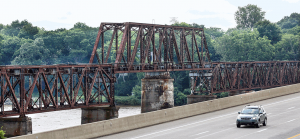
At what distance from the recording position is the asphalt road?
35.1m

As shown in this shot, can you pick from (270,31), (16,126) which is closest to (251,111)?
(16,126)

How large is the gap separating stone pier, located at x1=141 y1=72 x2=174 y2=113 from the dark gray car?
98.4 feet

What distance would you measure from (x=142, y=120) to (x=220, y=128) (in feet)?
23.8

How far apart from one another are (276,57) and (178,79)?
31.9m

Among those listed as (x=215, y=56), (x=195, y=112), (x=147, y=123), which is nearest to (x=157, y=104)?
(x=195, y=112)

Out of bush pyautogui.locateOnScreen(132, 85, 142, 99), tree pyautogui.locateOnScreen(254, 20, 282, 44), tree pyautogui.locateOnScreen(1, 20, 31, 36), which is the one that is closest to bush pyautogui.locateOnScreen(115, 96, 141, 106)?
bush pyautogui.locateOnScreen(132, 85, 142, 99)

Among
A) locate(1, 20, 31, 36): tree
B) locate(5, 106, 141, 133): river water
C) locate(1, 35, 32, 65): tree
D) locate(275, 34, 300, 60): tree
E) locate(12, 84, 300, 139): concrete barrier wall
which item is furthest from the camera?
locate(1, 20, 31, 36): tree

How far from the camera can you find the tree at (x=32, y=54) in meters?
148

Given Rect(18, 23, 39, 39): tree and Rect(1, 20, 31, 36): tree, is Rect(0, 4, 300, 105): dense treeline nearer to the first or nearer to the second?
Rect(18, 23, 39, 39): tree

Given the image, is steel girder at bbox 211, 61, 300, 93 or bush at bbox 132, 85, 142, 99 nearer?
steel girder at bbox 211, 61, 300, 93

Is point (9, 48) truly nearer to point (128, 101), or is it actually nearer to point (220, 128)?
point (128, 101)

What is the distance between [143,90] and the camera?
2773 inches

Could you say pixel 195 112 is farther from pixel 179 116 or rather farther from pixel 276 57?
pixel 276 57

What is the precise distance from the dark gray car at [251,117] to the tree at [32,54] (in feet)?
383
